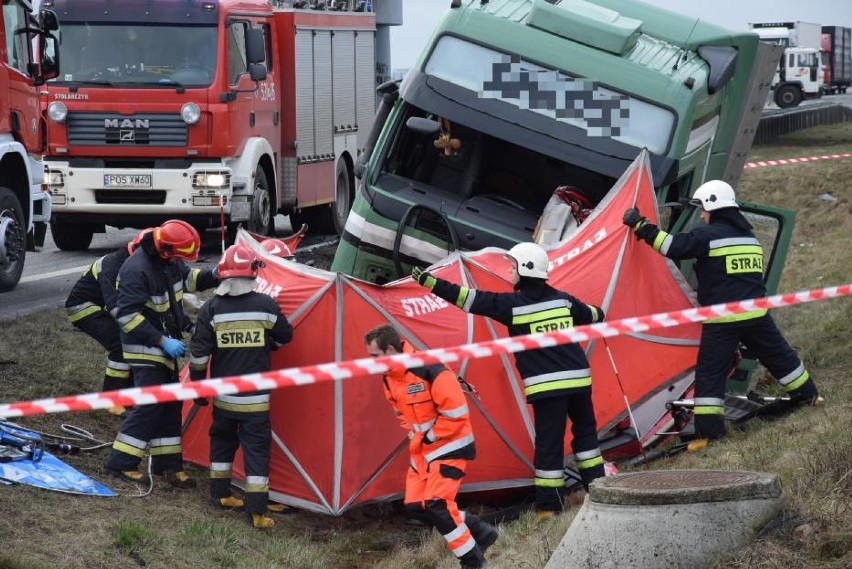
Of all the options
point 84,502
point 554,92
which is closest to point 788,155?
point 554,92

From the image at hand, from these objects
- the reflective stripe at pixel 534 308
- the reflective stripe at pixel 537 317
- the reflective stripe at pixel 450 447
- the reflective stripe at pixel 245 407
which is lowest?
the reflective stripe at pixel 245 407

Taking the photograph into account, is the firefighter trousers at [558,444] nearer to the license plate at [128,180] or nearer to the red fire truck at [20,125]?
the red fire truck at [20,125]

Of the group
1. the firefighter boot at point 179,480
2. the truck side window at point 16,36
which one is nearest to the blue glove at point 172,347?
the firefighter boot at point 179,480

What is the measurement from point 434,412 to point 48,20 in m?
6.56

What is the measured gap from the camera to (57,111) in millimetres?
14789

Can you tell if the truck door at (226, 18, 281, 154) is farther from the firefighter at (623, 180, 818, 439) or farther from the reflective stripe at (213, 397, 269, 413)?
the reflective stripe at (213, 397, 269, 413)

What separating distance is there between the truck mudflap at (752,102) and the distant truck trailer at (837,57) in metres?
51.6

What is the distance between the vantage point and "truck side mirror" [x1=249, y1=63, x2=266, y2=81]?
1536cm

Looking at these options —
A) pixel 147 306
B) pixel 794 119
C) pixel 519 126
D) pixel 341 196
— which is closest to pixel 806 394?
pixel 519 126

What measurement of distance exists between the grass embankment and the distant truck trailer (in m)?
54.7

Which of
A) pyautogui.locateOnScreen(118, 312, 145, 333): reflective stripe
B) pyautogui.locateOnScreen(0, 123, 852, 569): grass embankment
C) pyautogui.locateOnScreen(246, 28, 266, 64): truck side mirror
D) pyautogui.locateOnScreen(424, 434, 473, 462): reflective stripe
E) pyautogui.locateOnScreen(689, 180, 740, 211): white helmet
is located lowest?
pyautogui.locateOnScreen(0, 123, 852, 569): grass embankment

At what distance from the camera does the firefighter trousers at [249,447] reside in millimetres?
7797

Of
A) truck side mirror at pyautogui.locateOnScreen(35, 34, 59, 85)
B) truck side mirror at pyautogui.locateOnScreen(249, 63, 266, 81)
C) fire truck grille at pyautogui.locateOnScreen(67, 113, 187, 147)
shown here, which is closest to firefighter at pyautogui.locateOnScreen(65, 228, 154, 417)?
truck side mirror at pyautogui.locateOnScreen(35, 34, 59, 85)

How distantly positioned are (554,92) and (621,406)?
2466mm
